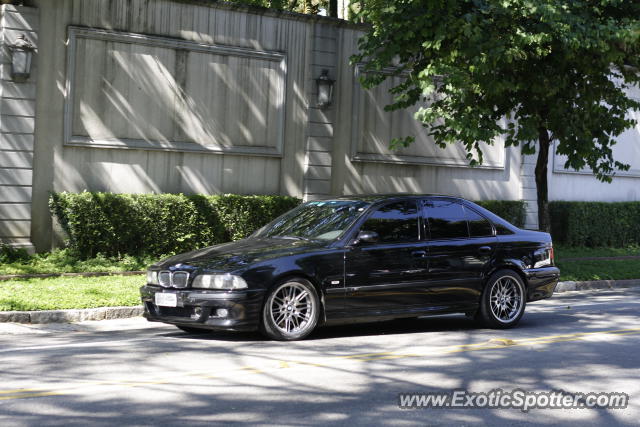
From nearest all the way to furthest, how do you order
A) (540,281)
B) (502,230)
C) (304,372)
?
(304,372) → (502,230) → (540,281)

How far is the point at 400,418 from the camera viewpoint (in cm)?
627

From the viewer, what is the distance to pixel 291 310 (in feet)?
30.7

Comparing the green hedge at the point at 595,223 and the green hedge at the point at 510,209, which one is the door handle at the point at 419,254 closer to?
the green hedge at the point at 510,209

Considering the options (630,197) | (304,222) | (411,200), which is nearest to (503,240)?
(411,200)

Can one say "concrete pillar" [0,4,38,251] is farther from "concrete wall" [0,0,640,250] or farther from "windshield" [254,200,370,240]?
"windshield" [254,200,370,240]

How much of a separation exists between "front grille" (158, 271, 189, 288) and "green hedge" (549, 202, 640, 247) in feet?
56.2

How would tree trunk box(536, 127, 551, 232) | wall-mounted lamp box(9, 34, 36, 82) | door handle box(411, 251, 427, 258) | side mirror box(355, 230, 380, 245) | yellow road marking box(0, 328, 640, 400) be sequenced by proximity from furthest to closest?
1. tree trunk box(536, 127, 551, 232)
2. wall-mounted lamp box(9, 34, 36, 82)
3. door handle box(411, 251, 427, 258)
4. side mirror box(355, 230, 380, 245)
5. yellow road marking box(0, 328, 640, 400)

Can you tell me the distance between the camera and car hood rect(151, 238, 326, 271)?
915 cm

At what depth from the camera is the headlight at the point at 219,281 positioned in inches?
353

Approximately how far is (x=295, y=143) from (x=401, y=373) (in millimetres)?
12537

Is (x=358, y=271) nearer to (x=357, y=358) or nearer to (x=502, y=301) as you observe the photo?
(x=357, y=358)

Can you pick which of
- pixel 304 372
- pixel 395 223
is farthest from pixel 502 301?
pixel 304 372

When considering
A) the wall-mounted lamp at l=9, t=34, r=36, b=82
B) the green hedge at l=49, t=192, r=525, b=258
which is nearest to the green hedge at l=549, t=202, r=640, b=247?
the green hedge at l=49, t=192, r=525, b=258

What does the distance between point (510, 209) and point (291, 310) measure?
15085mm
